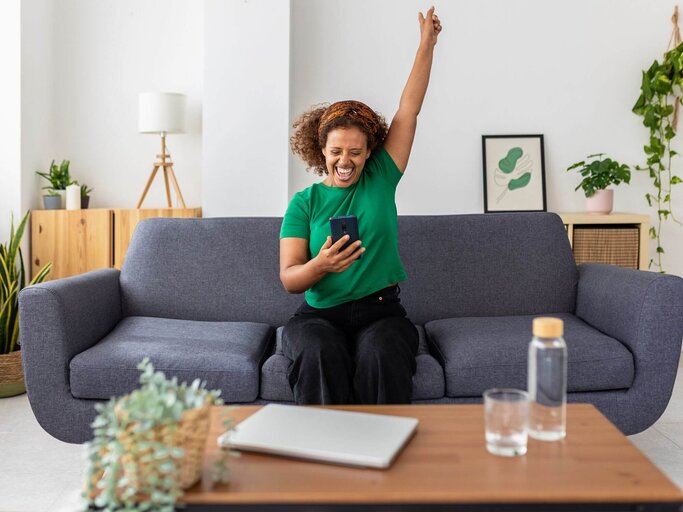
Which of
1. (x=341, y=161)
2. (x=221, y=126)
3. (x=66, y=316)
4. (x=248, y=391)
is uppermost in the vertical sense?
(x=221, y=126)

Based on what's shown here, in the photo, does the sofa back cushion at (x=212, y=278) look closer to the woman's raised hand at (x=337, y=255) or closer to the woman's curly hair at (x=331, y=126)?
the woman's curly hair at (x=331, y=126)

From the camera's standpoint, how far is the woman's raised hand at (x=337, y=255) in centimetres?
Answer: 211

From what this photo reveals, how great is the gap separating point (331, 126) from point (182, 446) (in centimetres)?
141

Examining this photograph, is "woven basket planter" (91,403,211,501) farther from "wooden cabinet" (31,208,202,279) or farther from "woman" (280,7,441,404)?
"wooden cabinet" (31,208,202,279)

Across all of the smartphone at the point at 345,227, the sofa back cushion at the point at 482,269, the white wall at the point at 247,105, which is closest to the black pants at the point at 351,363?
the smartphone at the point at 345,227

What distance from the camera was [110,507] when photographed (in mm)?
1062

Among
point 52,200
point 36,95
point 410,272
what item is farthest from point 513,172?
point 36,95

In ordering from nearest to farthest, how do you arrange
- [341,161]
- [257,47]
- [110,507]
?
1. [110,507]
2. [341,161]
3. [257,47]

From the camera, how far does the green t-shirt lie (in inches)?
91.1

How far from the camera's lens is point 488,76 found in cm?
412

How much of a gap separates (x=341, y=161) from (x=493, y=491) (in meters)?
1.37

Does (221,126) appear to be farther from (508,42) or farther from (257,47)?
(508,42)

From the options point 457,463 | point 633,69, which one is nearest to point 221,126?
point 633,69

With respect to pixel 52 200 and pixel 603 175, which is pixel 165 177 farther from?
pixel 603 175
